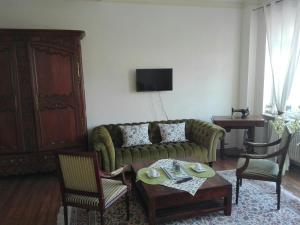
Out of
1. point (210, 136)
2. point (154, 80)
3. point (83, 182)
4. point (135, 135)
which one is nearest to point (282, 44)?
point (210, 136)

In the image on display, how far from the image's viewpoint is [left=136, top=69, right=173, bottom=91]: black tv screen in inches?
165

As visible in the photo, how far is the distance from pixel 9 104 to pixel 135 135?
1.81 metres

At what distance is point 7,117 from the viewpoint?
11.3 feet

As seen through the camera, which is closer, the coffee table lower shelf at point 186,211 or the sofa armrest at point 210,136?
the coffee table lower shelf at point 186,211

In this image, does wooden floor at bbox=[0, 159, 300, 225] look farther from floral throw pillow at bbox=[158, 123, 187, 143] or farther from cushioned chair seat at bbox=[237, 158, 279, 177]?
floral throw pillow at bbox=[158, 123, 187, 143]

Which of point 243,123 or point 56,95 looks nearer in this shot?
point 56,95

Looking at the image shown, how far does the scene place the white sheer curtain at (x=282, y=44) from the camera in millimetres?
3727

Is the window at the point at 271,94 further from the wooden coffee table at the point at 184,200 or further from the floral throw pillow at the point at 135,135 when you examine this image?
the floral throw pillow at the point at 135,135

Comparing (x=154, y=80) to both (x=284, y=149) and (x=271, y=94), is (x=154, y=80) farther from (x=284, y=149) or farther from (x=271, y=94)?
(x=284, y=149)

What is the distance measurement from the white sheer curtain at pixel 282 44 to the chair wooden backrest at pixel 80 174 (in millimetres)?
3088

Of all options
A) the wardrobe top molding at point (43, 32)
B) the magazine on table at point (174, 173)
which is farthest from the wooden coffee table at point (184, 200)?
the wardrobe top molding at point (43, 32)

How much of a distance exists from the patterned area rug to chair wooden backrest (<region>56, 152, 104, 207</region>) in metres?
0.53

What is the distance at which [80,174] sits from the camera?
2.24m

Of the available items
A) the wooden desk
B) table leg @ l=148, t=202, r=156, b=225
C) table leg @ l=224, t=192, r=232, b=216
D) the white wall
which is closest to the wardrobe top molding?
the white wall
